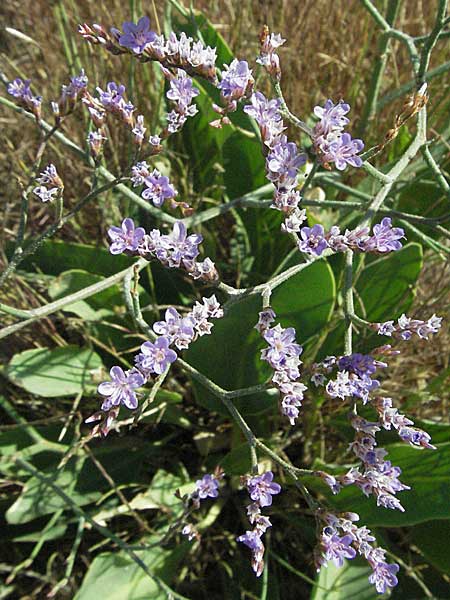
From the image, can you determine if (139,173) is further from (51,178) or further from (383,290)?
(383,290)

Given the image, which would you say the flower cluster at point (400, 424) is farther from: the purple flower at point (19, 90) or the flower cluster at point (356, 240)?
the purple flower at point (19, 90)

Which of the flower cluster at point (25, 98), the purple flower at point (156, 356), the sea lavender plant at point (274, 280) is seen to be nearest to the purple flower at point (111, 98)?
the sea lavender plant at point (274, 280)

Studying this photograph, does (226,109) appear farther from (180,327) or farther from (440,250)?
(440,250)

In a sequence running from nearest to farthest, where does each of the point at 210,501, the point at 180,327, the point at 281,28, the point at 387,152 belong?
the point at 180,327 < the point at 210,501 < the point at 387,152 < the point at 281,28

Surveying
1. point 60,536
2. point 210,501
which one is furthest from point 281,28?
point 60,536

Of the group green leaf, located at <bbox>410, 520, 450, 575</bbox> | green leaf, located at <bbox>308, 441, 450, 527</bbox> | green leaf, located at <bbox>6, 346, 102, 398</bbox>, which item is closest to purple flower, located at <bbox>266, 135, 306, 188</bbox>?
green leaf, located at <bbox>308, 441, 450, 527</bbox>

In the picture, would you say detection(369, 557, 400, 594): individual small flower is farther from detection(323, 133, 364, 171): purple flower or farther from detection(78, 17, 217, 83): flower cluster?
detection(78, 17, 217, 83): flower cluster
